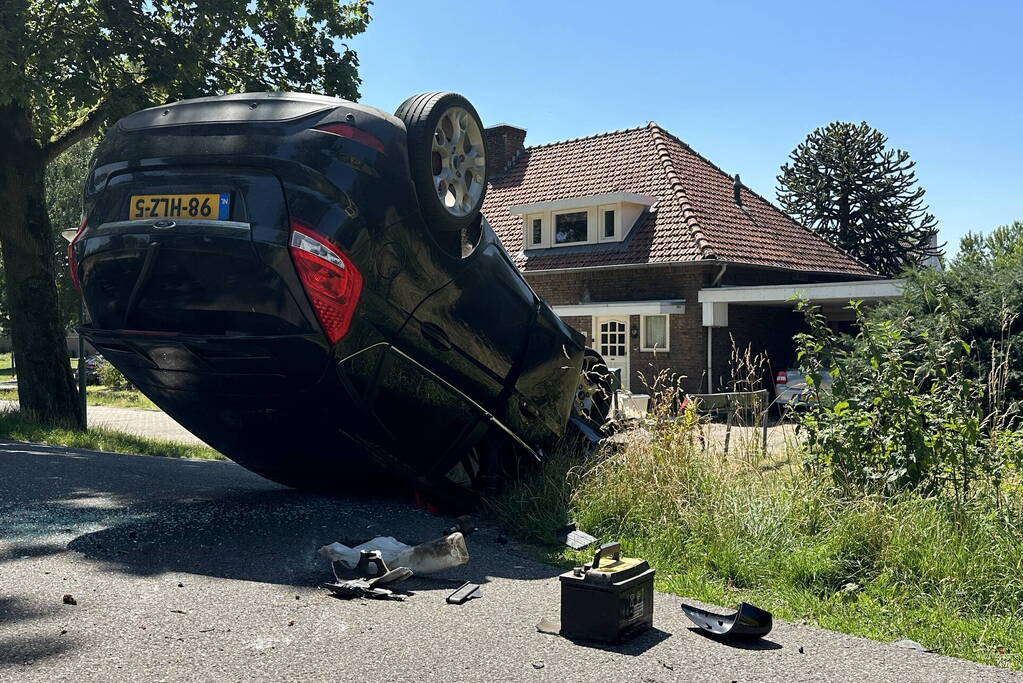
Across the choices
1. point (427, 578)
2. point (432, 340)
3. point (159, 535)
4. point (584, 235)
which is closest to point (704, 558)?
point (427, 578)

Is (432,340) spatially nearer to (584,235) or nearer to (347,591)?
(347,591)

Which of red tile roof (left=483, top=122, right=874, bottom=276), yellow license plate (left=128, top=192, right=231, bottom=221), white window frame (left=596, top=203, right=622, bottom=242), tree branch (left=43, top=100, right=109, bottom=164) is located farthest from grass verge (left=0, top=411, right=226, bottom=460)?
white window frame (left=596, top=203, right=622, bottom=242)

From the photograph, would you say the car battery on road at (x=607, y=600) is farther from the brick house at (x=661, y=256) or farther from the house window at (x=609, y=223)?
the house window at (x=609, y=223)

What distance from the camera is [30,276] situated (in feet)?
44.0

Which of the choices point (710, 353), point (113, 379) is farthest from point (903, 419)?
point (113, 379)

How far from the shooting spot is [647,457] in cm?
700

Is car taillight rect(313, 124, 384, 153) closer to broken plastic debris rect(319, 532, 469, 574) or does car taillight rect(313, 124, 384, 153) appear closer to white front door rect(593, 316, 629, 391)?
broken plastic debris rect(319, 532, 469, 574)

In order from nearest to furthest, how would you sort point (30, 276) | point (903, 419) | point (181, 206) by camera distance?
1. point (181, 206)
2. point (903, 419)
3. point (30, 276)

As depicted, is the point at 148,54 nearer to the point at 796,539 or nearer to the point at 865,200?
the point at 796,539

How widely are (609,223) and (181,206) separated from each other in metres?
21.6

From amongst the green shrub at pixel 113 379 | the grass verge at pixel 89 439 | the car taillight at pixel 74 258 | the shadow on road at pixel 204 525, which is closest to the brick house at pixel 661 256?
the grass verge at pixel 89 439

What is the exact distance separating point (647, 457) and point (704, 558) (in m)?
1.21

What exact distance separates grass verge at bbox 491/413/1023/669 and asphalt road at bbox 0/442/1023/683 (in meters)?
0.40

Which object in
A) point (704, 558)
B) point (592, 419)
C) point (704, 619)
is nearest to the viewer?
point (704, 619)
